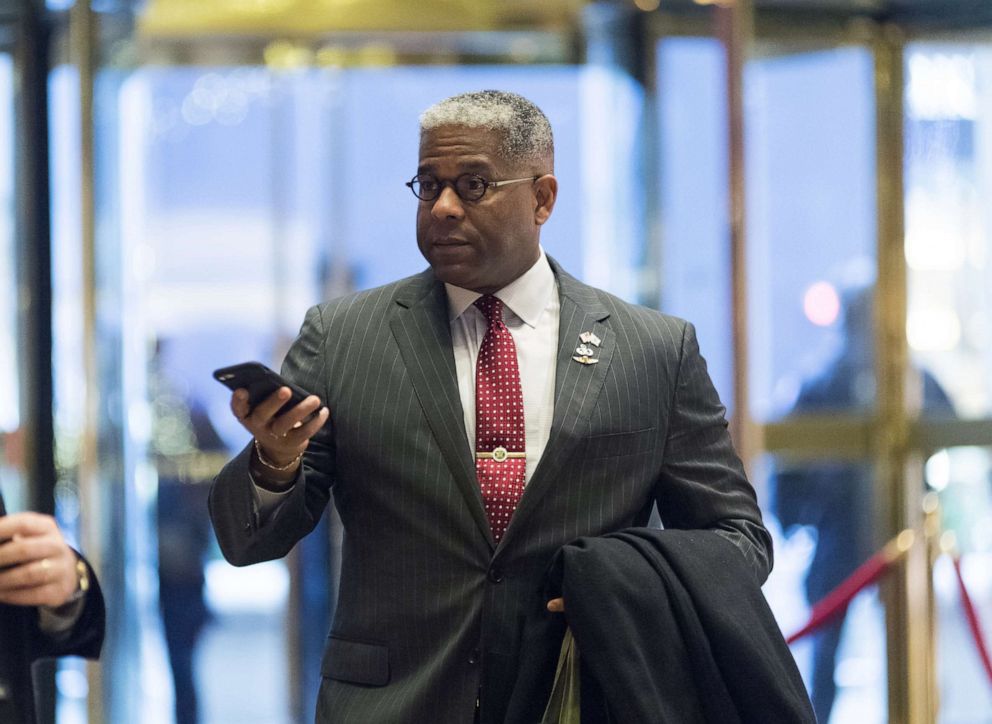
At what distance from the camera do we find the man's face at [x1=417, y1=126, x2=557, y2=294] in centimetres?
204

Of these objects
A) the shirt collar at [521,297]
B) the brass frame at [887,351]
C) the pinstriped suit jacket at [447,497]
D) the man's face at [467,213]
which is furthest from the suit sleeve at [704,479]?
the brass frame at [887,351]

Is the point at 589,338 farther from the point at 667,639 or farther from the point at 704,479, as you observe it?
the point at 667,639

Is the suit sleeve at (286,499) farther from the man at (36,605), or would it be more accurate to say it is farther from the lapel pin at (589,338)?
the lapel pin at (589,338)

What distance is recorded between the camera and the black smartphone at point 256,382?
1719mm

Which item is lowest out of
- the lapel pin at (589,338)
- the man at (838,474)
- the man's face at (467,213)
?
the man at (838,474)

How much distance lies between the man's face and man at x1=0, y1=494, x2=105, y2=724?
0.69 m

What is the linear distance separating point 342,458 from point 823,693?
4.04 m

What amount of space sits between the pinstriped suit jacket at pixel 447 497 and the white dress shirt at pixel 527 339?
4 cm

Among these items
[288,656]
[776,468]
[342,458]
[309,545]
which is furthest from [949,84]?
[342,458]

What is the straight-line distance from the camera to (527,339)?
7.12ft

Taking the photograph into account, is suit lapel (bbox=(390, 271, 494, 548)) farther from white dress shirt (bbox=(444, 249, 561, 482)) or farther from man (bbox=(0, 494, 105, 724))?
man (bbox=(0, 494, 105, 724))

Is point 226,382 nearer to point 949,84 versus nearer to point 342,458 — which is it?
point 342,458

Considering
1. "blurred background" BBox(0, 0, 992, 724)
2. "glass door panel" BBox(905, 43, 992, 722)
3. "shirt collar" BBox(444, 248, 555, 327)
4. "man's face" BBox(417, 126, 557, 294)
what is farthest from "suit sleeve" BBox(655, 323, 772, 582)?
"glass door panel" BBox(905, 43, 992, 722)

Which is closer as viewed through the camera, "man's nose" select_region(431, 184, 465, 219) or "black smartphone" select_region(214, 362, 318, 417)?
"black smartphone" select_region(214, 362, 318, 417)
